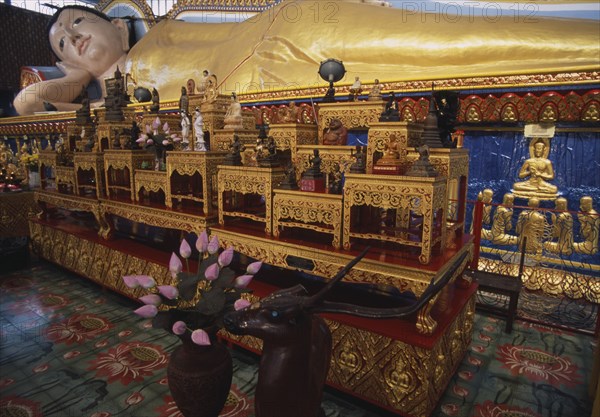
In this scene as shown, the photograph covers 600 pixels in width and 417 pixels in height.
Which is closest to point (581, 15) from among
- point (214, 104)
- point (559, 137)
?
point (559, 137)

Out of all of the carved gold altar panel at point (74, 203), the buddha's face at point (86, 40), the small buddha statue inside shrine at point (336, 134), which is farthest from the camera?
→ the buddha's face at point (86, 40)

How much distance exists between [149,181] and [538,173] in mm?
3771

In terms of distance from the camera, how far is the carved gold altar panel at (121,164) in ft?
12.2

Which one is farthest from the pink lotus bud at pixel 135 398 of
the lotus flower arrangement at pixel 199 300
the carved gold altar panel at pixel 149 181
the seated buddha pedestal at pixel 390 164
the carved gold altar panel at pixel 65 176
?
the carved gold altar panel at pixel 65 176

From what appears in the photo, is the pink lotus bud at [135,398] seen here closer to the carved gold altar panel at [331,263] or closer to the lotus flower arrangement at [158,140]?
the carved gold altar panel at [331,263]

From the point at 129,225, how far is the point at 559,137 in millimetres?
4901

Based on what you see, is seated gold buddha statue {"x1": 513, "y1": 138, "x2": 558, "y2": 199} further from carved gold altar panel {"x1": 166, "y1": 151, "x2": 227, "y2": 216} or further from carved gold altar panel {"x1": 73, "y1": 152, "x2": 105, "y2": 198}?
carved gold altar panel {"x1": 73, "y1": 152, "x2": 105, "y2": 198}

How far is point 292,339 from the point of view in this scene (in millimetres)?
1460

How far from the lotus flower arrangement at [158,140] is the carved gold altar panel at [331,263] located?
116cm

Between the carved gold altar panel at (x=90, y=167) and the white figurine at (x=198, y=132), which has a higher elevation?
Answer: the white figurine at (x=198, y=132)

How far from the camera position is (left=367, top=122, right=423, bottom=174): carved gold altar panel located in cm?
237

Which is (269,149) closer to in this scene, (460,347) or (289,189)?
(289,189)

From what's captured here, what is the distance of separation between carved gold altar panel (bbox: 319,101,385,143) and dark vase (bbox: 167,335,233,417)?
68.7 inches

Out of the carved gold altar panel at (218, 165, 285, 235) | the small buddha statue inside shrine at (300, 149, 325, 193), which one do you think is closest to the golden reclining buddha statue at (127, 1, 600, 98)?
the small buddha statue inside shrine at (300, 149, 325, 193)
